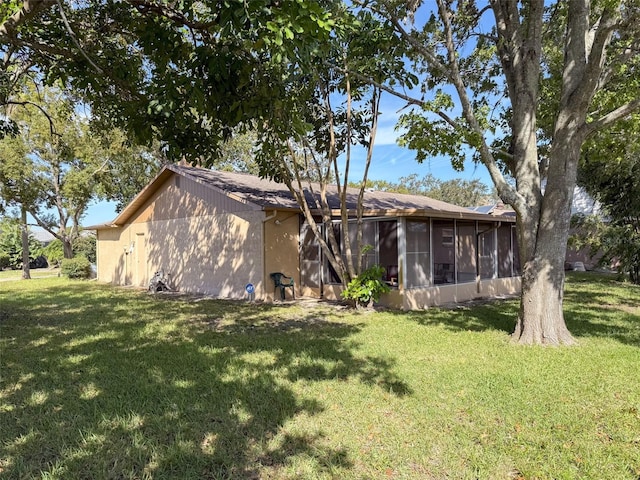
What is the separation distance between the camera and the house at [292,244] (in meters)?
10.9

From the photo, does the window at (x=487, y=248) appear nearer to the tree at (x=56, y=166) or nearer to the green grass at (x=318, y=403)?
the green grass at (x=318, y=403)

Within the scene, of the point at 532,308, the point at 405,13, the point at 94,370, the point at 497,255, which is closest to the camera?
the point at 94,370

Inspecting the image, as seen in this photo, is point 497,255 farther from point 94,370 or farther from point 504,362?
point 94,370

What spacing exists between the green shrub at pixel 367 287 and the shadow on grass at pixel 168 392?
1426 mm

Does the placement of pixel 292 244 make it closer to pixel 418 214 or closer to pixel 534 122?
pixel 418 214

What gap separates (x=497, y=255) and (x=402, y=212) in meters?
5.53

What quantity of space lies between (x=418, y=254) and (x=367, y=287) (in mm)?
1848

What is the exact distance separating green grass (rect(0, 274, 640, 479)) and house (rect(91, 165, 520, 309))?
10.0ft

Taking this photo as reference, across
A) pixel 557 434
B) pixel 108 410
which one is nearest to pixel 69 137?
pixel 108 410

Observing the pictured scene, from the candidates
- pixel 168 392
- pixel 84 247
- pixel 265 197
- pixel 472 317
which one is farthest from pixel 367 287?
pixel 84 247

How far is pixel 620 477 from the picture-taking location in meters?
3.01

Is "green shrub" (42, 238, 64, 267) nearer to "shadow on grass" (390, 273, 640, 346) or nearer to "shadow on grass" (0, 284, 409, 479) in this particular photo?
"shadow on grass" (0, 284, 409, 479)

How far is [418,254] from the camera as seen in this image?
10.9 meters

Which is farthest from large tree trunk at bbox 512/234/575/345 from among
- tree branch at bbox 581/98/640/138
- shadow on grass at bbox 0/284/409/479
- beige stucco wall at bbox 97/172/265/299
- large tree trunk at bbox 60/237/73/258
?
large tree trunk at bbox 60/237/73/258
